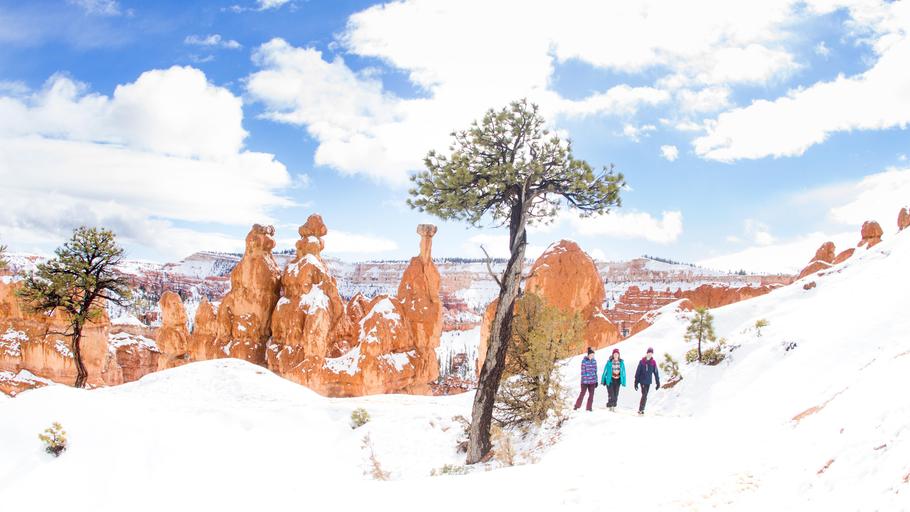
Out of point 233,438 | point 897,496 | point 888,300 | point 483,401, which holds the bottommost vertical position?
point 233,438

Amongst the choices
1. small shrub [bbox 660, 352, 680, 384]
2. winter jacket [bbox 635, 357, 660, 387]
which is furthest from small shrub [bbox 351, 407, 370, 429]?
small shrub [bbox 660, 352, 680, 384]

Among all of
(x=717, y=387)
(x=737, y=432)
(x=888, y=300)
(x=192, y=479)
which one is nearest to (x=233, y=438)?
(x=192, y=479)

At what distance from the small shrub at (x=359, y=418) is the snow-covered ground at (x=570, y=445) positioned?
1.48 feet

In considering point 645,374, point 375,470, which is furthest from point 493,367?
point 645,374

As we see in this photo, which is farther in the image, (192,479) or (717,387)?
(717,387)

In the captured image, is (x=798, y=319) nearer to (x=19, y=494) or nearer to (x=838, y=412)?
(x=838, y=412)

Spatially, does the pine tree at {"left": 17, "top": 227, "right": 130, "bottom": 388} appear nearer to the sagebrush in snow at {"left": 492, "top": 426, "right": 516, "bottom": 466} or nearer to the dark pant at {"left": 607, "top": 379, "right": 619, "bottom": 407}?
the sagebrush in snow at {"left": 492, "top": 426, "right": 516, "bottom": 466}

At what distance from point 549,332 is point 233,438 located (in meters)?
8.86

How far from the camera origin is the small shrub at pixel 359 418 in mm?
16922

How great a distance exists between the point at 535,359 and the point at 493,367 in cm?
115

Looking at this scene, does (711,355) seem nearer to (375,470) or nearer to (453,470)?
(453,470)

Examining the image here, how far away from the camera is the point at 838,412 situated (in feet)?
23.4

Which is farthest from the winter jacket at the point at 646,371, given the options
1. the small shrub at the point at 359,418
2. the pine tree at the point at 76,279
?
the pine tree at the point at 76,279

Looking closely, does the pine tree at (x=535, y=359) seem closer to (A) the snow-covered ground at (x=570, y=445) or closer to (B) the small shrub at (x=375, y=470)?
(A) the snow-covered ground at (x=570, y=445)
